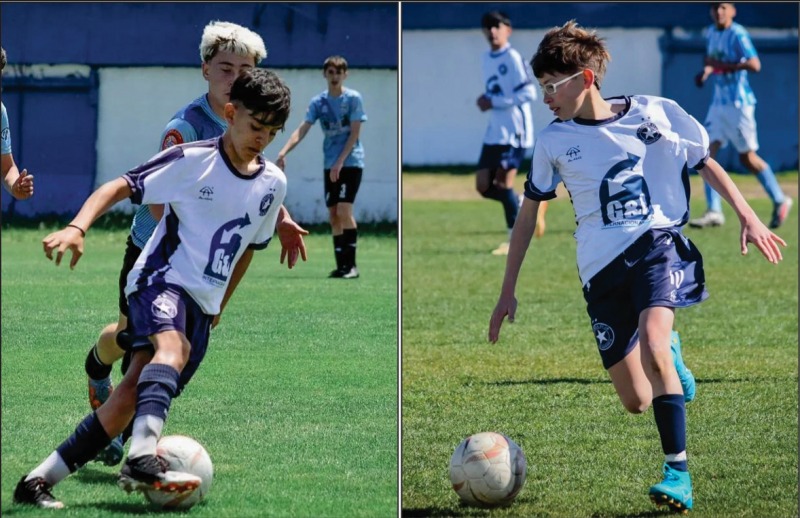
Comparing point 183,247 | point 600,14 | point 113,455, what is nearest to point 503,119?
point 600,14

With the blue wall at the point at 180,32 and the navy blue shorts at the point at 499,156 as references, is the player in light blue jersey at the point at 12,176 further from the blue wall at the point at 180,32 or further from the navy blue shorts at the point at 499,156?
the navy blue shorts at the point at 499,156

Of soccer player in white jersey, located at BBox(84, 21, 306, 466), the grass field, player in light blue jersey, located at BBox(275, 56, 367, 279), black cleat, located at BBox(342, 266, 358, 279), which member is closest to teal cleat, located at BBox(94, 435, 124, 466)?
soccer player in white jersey, located at BBox(84, 21, 306, 466)

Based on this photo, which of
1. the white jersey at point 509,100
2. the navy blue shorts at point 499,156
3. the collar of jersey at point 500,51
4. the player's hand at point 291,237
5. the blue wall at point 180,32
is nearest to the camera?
the player's hand at point 291,237

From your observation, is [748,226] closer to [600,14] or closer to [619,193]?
[619,193]

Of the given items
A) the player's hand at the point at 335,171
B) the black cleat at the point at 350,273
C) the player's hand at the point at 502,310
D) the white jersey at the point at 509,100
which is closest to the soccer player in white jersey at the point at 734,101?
the white jersey at the point at 509,100

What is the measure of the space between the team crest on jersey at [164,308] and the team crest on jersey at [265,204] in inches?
16.2

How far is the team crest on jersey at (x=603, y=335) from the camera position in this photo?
460 cm

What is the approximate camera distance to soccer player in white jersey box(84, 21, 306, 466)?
4.53 metres

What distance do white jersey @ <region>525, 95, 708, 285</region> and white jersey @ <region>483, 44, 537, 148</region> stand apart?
7571mm

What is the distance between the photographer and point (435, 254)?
11648 mm

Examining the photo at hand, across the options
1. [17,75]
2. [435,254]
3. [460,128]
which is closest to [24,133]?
[17,75]

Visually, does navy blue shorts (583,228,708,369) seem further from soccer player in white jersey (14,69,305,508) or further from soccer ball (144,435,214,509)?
soccer ball (144,435,214,509)

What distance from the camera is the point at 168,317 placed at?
3.91 m

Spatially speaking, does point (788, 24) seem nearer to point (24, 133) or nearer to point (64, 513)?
Answer: point (24, 133)
